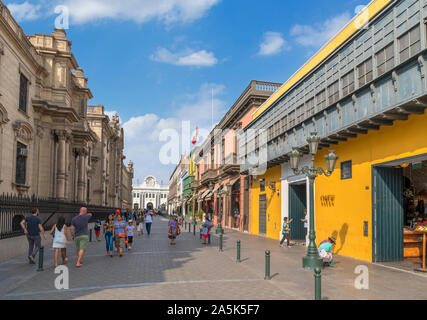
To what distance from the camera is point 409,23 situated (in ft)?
35.1

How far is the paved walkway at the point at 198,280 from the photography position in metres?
7.93

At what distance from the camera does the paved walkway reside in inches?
312

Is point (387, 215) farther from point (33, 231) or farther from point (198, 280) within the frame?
point (33, 231)

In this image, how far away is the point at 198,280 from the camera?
9.46 m

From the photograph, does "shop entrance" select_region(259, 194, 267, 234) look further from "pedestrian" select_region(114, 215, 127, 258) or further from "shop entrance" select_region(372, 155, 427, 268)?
"pedestrian" select_region(114, 215, 127, 258)

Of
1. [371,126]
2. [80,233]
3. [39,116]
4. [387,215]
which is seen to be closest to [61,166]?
[39,116]

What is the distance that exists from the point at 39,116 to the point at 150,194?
460 feet

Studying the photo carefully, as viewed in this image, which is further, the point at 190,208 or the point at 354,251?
the point at 190,208

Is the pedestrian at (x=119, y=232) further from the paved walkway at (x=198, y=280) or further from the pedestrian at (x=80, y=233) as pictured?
the pedestrian at (x=80, y=233)

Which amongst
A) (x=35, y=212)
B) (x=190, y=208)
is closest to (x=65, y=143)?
(x=35, y=212)

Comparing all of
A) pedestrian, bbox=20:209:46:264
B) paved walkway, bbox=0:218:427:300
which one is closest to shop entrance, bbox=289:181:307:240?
paved walkway, bbox=0:218:427:300

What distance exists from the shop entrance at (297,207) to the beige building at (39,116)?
16562mm
